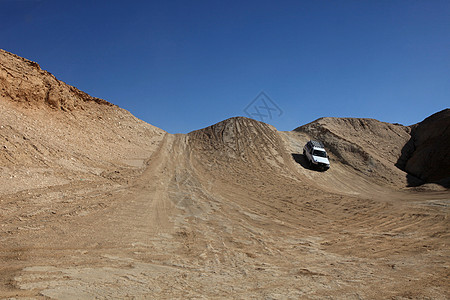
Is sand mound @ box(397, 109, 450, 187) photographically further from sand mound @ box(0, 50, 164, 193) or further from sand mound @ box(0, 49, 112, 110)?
sand mound @ box(0, 49, 112, 110)

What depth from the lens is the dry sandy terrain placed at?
4508 mm

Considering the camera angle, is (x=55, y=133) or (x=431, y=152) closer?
(x=55, y=133)

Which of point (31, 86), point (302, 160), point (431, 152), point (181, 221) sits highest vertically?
point (31, 86)

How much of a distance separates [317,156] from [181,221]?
17.3 m

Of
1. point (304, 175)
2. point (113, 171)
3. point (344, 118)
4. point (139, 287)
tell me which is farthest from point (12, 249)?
point (344, 118)

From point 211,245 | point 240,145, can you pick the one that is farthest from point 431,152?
point 211,245

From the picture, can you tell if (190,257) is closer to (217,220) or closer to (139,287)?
(139,287)

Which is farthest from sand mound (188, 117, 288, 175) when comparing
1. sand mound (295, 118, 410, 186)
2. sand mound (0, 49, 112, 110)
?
sand mound (0, 49, 112, 110)

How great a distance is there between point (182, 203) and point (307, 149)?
17033 millimetres

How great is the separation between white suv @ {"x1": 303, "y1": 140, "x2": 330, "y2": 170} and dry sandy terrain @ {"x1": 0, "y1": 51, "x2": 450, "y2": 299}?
2.79 feet

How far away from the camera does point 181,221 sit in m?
8.54

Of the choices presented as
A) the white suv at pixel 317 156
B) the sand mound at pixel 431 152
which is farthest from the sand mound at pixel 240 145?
the sand mound at pixel 431 152

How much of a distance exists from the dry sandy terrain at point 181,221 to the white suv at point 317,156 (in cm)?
85

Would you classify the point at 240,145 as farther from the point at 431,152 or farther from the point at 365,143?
the point at 431,152
